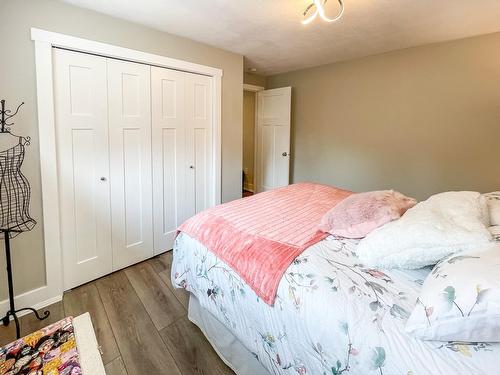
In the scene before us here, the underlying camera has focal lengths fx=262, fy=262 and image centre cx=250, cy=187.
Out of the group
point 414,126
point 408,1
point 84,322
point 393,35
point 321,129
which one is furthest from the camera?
point 321,129

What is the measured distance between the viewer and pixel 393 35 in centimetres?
258

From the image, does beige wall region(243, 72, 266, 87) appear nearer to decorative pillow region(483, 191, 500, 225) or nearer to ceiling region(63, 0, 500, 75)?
ceiling region(63, 0, 500, 75)

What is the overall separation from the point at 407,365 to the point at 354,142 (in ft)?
10.6

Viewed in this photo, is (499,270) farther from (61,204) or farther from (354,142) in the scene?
(354,142)

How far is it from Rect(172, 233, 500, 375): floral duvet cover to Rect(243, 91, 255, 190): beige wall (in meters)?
4.16

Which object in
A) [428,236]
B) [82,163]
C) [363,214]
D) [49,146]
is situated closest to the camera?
[428,236]

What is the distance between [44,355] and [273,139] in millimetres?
3908

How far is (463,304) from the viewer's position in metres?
0.71

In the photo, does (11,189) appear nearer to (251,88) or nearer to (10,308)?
(10,308)

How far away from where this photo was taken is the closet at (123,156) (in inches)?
80.4

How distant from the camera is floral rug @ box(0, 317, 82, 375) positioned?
2.62 ft

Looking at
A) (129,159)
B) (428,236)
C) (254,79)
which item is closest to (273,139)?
(254,79)

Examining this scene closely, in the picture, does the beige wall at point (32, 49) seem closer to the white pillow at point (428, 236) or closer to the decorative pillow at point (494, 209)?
the white pillow at point (428, 236)

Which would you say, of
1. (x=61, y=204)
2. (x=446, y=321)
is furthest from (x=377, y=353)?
(x=61, y=204)
